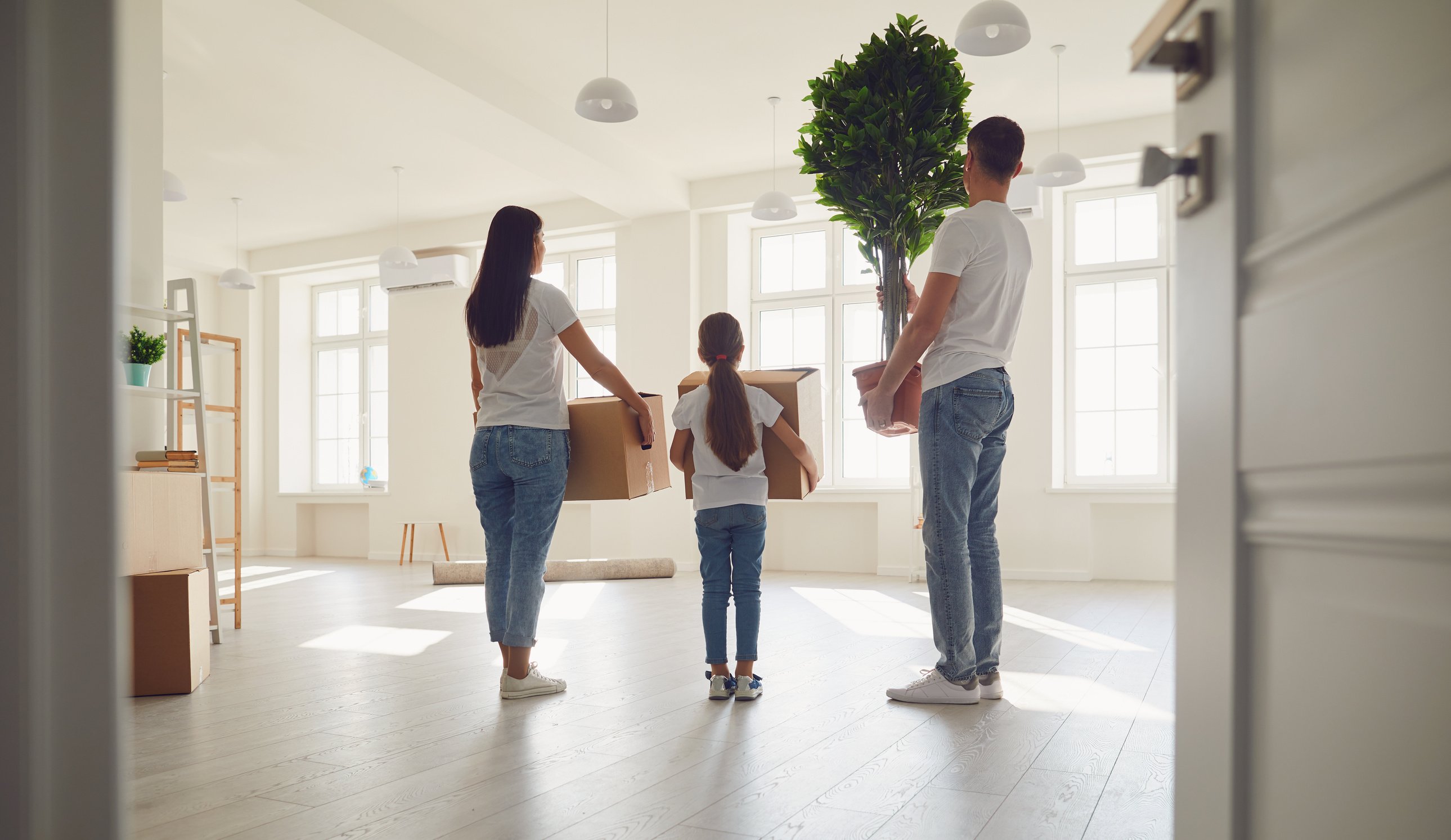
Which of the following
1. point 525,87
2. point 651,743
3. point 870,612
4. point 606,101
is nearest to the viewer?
point 651,743

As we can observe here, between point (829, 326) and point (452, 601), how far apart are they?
3.90 m

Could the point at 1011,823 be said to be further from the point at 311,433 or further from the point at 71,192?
the point at 311,433

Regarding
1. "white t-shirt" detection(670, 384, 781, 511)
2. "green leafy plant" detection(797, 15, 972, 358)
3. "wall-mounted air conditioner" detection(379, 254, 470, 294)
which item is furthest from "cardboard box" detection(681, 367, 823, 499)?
"wall-mounted air conditioner" detection(379, 254, 470, 294)

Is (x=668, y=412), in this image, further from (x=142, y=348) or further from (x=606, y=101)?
(x=142, y=348)

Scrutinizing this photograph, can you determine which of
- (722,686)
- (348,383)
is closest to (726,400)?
(722,686)

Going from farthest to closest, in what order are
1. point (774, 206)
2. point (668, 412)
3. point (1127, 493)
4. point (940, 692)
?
point (668, 412), point (1127, 493), point (774, 206), point (940, 692)

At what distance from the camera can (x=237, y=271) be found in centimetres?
816

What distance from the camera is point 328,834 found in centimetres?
166

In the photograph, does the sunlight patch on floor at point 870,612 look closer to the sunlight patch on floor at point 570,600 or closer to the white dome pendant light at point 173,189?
the sunlight patch on floor at point 570,600

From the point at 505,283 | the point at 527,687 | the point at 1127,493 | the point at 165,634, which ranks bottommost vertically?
the point at 527,687

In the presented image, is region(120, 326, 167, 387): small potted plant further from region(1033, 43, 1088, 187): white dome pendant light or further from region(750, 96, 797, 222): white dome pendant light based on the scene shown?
region(1033, 43, 1088, 187): white dome pendant light

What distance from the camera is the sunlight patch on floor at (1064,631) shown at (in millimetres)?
3752

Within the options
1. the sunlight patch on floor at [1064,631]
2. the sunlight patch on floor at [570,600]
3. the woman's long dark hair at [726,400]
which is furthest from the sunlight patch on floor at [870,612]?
the woman's long dark hair at [726,400]

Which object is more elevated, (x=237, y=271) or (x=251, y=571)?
(x=237, y=271)
